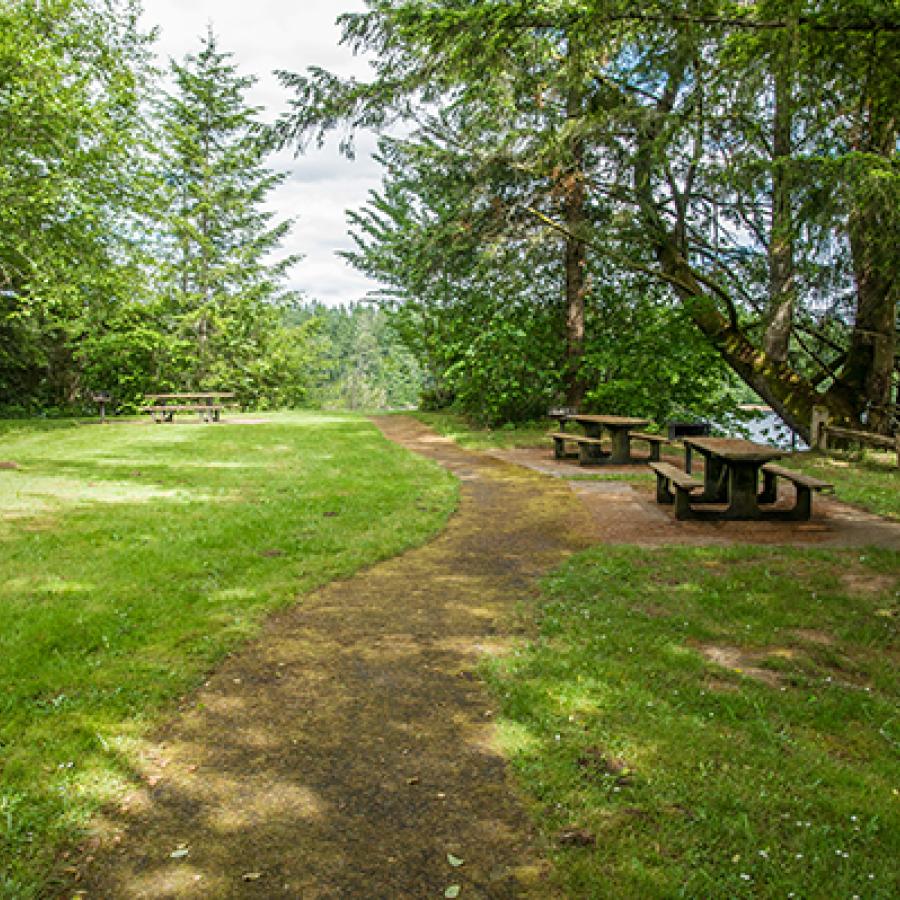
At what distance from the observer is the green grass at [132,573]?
2812mm

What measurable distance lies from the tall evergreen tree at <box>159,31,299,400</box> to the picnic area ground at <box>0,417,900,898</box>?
2228cm

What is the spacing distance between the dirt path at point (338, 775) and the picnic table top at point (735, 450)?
342 cm

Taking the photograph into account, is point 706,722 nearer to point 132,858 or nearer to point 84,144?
point 132,858

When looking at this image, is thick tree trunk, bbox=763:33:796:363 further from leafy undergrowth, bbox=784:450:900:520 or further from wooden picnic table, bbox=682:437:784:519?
leafy undergrowth, bbox=784:450:900:520

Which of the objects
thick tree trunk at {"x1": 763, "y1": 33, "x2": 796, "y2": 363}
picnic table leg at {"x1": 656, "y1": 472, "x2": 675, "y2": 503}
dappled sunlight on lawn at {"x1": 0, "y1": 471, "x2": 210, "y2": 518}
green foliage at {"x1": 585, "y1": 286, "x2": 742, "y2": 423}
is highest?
thick tree trunk at {"x1": 763, "y1": 33, "x2": 796, "y2": 363}

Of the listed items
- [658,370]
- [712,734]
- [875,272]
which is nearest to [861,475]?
[875,272]

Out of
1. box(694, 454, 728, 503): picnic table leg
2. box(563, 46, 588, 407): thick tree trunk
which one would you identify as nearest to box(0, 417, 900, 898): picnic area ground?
box(694, 454, 728, 503): picnic table leg

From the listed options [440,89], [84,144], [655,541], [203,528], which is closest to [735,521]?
[655,541]

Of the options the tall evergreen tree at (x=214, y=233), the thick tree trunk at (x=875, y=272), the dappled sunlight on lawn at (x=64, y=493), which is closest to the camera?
the thick tree trunk at (x=875, y=272)

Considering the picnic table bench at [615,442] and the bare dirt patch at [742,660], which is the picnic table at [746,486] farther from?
the bare dirt patch at [742,660]

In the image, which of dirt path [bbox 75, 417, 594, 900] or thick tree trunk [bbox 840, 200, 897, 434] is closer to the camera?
dirt path [bbox 75, 417, 594, 900]

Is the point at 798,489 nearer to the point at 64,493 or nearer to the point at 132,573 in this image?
the point at 132,573

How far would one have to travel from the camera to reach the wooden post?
11891 mm

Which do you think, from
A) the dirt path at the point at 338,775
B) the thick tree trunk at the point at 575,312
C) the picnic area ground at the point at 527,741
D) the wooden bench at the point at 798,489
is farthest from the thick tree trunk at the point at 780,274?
the dirt path at the point at 338,775
